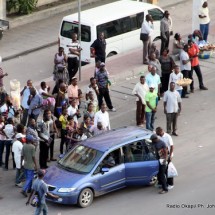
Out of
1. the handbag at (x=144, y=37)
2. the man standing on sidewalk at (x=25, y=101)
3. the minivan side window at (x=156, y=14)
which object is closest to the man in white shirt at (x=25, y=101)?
the man standing on sidewalk at (x=25, y=101)

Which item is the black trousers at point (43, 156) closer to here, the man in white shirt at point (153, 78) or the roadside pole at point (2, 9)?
the man in white shirt at point (153, 78)

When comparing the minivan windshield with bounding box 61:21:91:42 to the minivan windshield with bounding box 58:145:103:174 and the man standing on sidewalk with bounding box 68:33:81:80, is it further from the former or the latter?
the minivan windshield with bounding box 58:145:103:174

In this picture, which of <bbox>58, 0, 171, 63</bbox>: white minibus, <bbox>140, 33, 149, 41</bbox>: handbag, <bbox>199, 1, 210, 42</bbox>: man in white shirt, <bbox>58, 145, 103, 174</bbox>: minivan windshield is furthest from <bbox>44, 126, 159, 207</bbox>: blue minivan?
<bbox>199, 1, 210, 42</bbox>: man in white shirt

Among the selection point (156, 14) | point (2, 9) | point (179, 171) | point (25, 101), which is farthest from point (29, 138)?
point (2, 9)

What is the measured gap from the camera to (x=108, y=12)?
105 ft

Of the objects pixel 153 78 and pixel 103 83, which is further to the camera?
pixel 103 83

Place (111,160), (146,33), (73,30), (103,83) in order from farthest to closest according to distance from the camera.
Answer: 1. (73,30)
2. (146,33)
3. (103,83)
4. (111,160)

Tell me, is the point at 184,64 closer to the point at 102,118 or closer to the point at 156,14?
the point at 102,118

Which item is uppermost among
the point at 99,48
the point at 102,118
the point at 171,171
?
the point at 102,118

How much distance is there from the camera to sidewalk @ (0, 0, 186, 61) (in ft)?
109

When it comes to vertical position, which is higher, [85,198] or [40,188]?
[40,188]

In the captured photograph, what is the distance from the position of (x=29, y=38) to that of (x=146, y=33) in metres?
5.70

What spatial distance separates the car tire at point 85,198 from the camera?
2133 centimetres

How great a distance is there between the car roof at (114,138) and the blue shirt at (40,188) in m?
2.06
